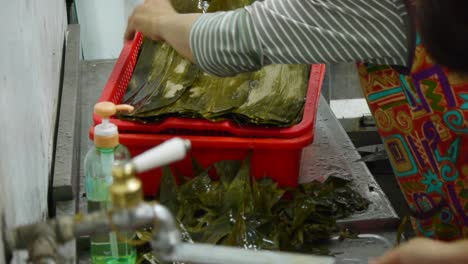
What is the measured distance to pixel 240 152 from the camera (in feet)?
4.92

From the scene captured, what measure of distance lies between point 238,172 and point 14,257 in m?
0.57

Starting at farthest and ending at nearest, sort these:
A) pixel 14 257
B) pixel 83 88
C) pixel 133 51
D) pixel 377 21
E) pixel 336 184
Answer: pixel 83 88, pixel 133 51, pixel 336 184, pixel 377 21, pixel 14 257

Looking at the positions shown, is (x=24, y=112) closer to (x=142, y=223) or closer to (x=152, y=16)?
(x=152, y=16)

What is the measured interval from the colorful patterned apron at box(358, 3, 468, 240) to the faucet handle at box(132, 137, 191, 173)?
1.86ft

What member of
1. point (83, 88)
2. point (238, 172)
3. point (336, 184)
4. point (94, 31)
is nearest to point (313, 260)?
point (238, 172)

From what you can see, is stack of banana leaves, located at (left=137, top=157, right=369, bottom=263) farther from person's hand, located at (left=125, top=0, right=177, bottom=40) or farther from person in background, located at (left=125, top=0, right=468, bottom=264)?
person's hand, located at (left=125, top=0, right=177, bottom=40)

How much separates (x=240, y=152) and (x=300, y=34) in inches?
14.1

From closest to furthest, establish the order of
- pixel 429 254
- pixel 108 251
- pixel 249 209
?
pixel 429 254
pixel 108 251
pixel 249 209

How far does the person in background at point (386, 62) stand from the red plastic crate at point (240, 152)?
0.18 m

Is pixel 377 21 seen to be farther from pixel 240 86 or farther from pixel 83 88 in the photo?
pixel 83 88

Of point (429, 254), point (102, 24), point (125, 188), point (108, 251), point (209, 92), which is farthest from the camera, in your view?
point (102, 24)

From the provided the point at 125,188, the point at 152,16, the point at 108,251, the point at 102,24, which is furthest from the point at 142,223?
the point at 102,24

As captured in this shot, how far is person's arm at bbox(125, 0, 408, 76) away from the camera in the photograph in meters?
1.19

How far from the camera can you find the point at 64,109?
1.84 m
